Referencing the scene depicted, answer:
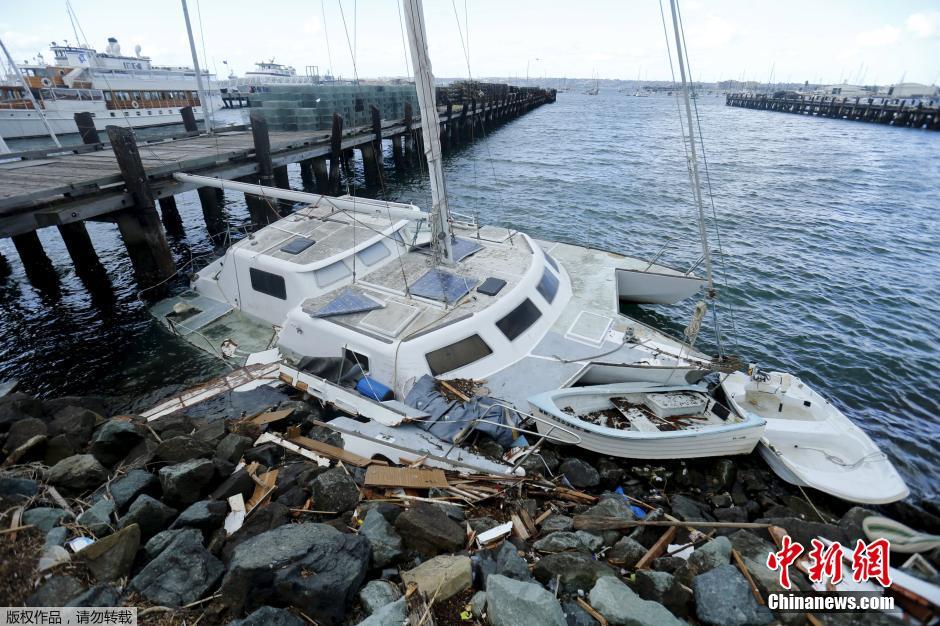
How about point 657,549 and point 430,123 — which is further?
point 430,123

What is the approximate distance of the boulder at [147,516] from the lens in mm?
4676

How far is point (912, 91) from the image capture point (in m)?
94.1

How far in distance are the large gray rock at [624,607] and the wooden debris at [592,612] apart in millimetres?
25

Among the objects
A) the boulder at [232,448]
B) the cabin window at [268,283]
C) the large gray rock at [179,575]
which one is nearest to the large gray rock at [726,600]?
the large gray rock at [179,575]

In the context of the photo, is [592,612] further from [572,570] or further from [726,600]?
[726,600]

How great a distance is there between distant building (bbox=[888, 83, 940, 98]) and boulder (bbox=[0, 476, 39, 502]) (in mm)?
138006

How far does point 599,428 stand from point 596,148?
44235 mm

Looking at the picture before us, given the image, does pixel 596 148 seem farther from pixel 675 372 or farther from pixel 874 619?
pixel 874 619

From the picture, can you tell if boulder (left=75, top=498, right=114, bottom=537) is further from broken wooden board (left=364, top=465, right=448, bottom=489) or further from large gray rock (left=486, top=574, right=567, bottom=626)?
large gray rock (left=486, top=574, right=567, bottom=626)

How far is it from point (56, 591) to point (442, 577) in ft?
11.2

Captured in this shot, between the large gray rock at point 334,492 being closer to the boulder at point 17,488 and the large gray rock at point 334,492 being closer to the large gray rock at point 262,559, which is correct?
the large gray rock at point 262,559

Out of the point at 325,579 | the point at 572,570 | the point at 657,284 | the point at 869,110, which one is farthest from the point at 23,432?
the point at 869,110

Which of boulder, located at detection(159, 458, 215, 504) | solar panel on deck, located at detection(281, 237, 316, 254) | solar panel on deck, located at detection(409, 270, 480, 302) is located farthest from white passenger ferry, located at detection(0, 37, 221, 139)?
boulder, located at detection(159, 458, 215, 504)

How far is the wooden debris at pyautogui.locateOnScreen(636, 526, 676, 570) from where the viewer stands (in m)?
4.79
